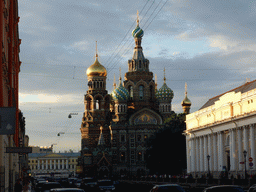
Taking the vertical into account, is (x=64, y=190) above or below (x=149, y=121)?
below

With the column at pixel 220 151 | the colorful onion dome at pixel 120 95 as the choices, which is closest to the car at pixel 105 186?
the column at pixel 220 151

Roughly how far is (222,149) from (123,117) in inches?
2656

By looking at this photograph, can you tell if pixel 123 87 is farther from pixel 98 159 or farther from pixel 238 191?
pixel 238 191

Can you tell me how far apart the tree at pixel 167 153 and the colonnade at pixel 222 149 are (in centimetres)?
334

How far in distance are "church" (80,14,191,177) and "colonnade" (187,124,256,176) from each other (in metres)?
46.3

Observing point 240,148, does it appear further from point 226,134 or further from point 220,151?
point 220,151

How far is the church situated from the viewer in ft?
446

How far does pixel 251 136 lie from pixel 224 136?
456 inches

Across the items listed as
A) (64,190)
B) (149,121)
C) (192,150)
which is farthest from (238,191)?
(149,121)

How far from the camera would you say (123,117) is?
138500 millimetres

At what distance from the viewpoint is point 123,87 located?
143 metres

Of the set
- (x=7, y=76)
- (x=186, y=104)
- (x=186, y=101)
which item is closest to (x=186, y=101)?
(x=186, y=101)

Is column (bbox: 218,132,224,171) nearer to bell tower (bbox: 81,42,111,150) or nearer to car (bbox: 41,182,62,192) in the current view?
car (bbox: 41,182,62,192)

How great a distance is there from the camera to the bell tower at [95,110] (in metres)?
146
